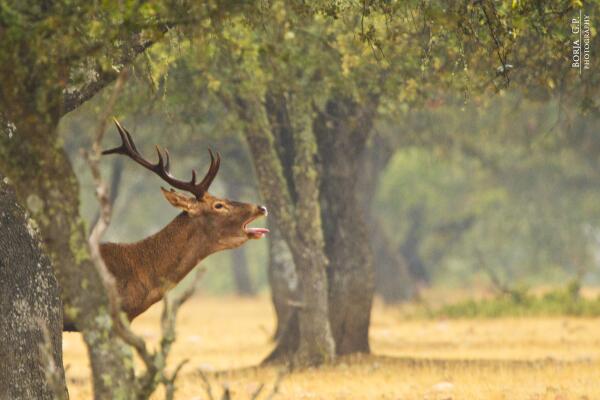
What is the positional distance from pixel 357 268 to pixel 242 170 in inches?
537

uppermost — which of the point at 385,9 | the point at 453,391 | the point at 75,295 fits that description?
the point at 385,9

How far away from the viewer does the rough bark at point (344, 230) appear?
19.5 m

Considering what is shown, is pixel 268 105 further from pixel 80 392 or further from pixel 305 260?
pixel 80 392

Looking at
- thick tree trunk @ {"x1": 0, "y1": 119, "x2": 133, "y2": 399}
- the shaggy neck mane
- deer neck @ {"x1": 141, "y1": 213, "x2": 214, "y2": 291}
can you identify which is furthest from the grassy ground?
thick tree trunk @ {"x1": 0, "y1": 119, "x2": 133, "y2": 399}

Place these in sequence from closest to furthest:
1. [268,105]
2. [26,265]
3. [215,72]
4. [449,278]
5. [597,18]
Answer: [26,265] → [597,18] → [215,72] → [268,105] → [449,278]

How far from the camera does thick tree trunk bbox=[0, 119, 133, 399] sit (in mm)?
8656

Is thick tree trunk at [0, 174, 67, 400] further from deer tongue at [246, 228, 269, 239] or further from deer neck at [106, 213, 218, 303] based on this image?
deer tongue at [246, 228, 269, 239]

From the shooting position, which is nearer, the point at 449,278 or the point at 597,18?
the point at 597,18

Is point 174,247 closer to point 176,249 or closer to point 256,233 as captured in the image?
point 176,249

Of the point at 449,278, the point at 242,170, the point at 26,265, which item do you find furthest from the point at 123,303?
the point at 449,278

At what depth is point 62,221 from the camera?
8.66m

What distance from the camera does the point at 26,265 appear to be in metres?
11.1

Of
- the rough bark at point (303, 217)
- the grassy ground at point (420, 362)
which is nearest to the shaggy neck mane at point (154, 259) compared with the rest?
the grassy ground at point (420, 362)

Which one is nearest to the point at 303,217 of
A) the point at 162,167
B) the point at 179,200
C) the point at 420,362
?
the point at 420,362
